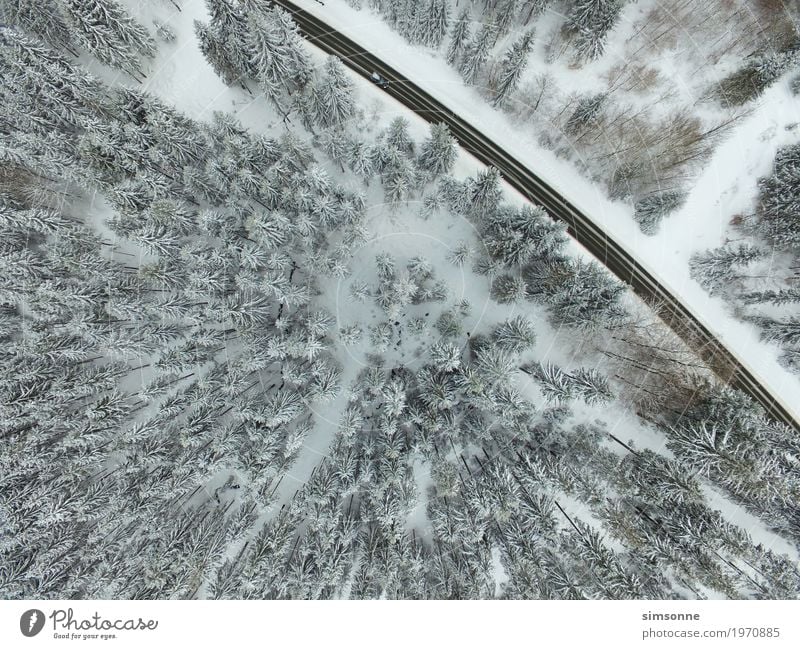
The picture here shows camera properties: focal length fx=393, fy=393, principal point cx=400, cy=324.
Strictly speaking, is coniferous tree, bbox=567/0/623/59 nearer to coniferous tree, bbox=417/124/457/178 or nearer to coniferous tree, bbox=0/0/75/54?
coniferous tree, bbox=417/124/457/178

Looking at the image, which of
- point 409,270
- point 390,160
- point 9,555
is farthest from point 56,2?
point 9,555

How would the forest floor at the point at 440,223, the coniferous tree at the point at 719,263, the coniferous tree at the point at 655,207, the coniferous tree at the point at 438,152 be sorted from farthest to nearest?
the forest floor at the point at 440,223 → the coniferous tree at the point at 655,207 → the coniferous tree at the point at 719,263 → the coniferous tree at the point at 438,152

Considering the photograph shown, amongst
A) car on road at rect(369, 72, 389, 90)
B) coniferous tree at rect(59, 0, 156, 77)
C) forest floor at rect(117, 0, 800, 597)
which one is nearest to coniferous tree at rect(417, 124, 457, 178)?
forest floor at rect(117, 0, 800, 597)

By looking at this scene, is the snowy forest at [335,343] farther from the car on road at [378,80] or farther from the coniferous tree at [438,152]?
the car on road at [378,80]

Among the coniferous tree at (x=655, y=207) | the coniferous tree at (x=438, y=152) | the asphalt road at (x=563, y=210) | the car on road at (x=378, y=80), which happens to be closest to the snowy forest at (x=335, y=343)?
the coniferous tree at (x=438, y=152)

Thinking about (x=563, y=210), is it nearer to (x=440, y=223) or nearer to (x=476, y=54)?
(x=440, y=223)

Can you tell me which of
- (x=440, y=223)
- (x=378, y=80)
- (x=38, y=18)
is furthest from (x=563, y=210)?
(x=38, y=18)

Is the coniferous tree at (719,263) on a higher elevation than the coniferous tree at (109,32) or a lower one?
lower
